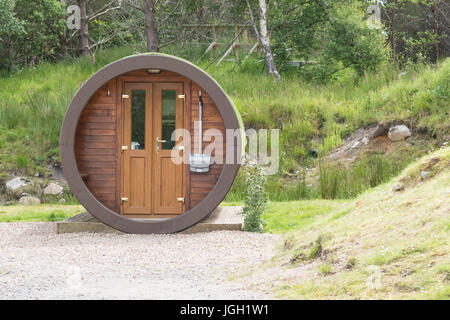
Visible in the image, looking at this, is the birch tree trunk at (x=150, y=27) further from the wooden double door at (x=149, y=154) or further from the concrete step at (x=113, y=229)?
the concrete step at (x=113, y=229)

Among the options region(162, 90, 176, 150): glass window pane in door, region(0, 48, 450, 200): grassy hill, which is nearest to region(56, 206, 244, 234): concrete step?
region(162, 90, 176, 150): glass window pane in door

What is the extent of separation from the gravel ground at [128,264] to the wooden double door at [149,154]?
0.65 metres

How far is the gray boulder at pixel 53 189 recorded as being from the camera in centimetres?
1254

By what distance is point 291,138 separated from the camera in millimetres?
13500

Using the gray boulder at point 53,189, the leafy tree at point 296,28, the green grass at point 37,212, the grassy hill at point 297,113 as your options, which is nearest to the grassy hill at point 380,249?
the green grass at point 37,212

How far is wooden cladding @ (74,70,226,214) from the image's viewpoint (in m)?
8.23

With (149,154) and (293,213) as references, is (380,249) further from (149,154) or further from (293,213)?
(293,213)

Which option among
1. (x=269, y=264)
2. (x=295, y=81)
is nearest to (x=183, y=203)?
(x=269, y=264)

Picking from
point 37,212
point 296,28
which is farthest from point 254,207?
point 296,28

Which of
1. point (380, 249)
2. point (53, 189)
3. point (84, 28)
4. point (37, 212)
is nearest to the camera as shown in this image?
point (380, 249)

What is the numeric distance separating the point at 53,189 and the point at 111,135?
16.0 ft

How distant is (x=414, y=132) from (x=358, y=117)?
1343 millimetres

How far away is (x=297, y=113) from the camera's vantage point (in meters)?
13.9

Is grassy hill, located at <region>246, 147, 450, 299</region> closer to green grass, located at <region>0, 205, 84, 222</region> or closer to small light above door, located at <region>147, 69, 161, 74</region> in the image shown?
small light above door, located at <region>147, 69, 161, 74</region>
